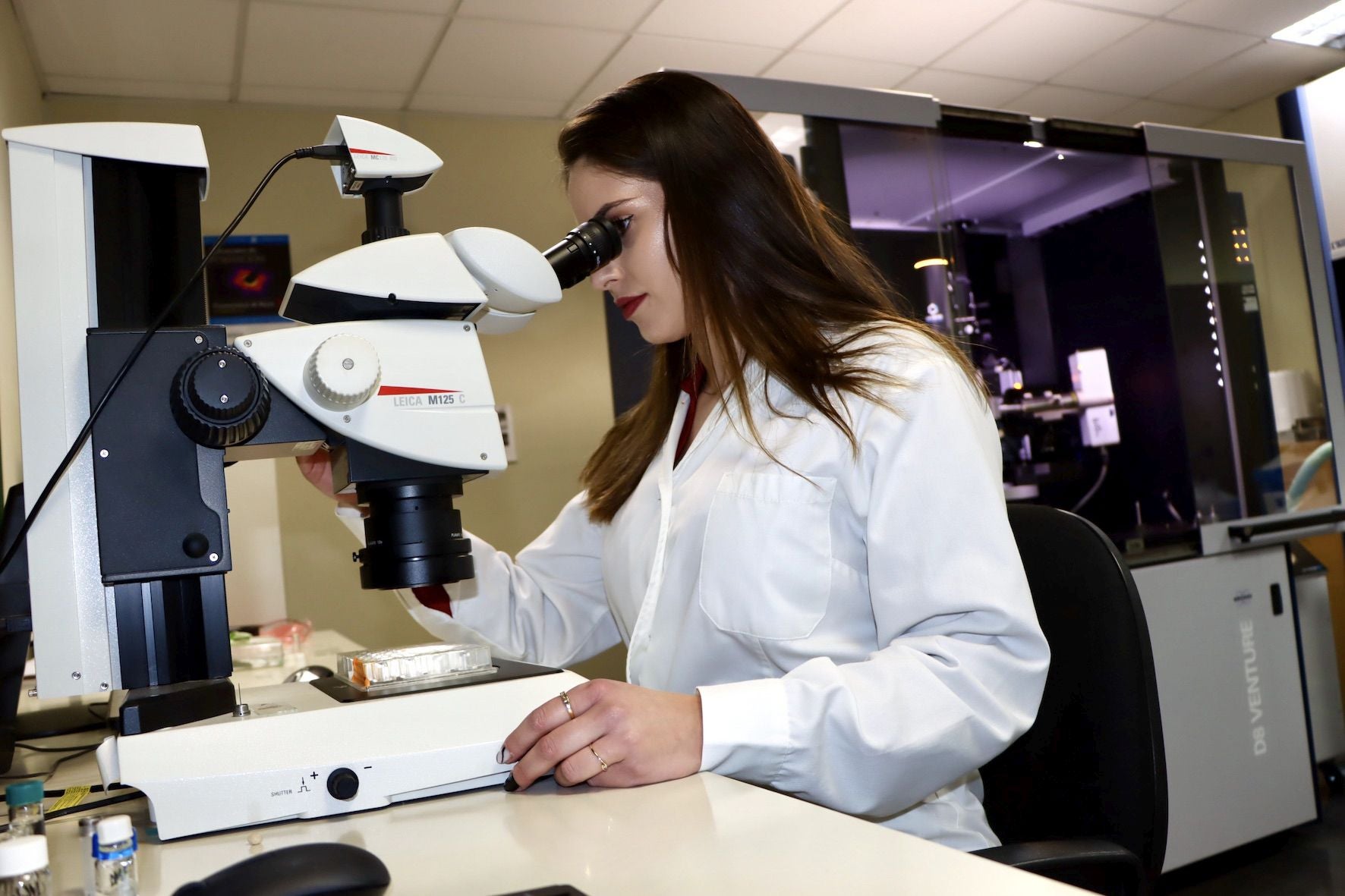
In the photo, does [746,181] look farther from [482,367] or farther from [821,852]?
[821,852]

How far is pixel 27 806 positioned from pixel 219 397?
0.30 m

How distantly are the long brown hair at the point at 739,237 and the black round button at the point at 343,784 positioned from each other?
1.67 feet

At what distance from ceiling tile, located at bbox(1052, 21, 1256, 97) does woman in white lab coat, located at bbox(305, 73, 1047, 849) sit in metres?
3.23

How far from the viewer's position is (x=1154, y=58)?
383 cm

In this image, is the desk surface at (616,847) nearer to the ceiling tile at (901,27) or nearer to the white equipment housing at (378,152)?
the white equipment housing at (378,152)

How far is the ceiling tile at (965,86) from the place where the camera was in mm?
3754

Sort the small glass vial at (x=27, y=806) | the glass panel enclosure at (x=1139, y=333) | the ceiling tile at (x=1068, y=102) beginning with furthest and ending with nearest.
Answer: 1. the ceiling tile at (x=1068, y=102)
2. the glass panel enclosure at (x=1139, y=333)
3. the small glass vial at (x=27, y=806)

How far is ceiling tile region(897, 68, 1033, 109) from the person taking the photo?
3754 mm

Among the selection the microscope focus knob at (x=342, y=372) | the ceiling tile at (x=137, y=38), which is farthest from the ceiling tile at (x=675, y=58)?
the microscope focus knob at (x=342, y=372)

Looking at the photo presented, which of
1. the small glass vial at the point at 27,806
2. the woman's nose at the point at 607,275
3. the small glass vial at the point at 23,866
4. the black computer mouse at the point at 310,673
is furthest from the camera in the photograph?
the black computer mouse at the point at 310,673

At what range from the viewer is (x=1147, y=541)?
7.70ft

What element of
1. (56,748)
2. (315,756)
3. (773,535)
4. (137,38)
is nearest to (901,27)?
(137,38)

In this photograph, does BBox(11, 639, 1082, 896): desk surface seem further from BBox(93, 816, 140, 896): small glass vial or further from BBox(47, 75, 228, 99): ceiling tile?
BBox(47, 75, 228, 99): ceiling tile

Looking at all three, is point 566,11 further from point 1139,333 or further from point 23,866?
point 23,866
